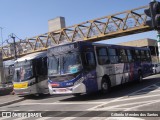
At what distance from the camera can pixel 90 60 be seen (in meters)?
15.6

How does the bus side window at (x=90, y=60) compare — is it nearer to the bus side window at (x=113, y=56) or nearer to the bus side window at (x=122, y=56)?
the bus side window at (x=113, y=56)

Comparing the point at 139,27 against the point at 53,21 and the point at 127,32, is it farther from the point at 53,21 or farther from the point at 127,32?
the point at 53,21

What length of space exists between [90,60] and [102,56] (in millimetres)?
1570

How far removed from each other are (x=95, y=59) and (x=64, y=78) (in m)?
2.17

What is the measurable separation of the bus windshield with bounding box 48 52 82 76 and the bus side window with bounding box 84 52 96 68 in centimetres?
49

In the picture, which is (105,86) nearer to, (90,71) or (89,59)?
(90,71)

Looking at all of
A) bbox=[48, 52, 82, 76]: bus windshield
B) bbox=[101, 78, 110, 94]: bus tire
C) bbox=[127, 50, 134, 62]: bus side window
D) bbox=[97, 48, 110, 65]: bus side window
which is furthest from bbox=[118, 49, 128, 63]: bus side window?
bbox=[48, 52, 82, 76]: bus windshield

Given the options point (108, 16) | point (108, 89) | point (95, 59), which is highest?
point (108, 16)

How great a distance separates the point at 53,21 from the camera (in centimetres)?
6141

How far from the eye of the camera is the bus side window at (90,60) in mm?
15252

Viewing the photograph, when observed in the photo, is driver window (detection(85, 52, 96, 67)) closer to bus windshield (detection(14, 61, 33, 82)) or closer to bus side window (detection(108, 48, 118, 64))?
bus side window (detection(108, 48, 118, 64))

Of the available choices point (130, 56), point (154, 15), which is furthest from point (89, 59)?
point (154, 15)

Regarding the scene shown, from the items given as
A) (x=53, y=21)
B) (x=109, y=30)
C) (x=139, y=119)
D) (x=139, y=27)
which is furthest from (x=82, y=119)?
(x=53, y=21)

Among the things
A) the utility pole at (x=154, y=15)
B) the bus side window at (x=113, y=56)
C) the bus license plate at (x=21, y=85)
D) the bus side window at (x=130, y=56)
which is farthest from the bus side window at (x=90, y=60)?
the utility pole at (x=154, y=15)
